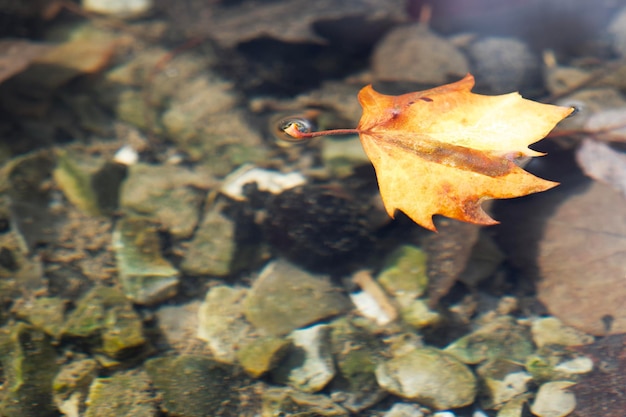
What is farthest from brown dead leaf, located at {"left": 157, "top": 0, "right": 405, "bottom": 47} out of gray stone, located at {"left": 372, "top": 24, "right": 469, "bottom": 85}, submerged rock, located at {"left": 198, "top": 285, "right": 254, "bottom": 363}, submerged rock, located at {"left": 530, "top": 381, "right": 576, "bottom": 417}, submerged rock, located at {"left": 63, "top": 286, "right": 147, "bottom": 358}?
submerged rock, located at {"left": 530, "top": 381, "right": 576, "bottom": 417}

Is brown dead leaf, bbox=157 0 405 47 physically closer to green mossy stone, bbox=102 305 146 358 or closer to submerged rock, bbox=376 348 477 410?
green mossy stone, bbox=102 305 146 358

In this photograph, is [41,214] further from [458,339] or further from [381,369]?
[458,339]

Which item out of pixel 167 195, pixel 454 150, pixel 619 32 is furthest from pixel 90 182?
pixel 619 32

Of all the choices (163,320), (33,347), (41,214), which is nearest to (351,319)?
(163,320)

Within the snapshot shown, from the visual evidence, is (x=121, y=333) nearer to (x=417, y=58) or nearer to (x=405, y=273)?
(x=405, y=273)

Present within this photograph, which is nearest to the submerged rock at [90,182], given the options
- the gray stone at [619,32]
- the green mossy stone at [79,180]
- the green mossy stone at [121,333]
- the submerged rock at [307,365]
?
the green mossy stone at [79,180]

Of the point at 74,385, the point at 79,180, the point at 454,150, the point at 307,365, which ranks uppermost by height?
the point at 454,150
